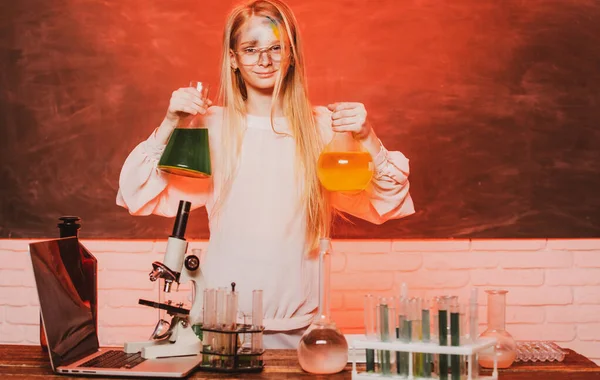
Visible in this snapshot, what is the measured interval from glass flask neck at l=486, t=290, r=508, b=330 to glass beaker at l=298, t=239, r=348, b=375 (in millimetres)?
325

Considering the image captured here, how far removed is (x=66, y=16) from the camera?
3135 mm

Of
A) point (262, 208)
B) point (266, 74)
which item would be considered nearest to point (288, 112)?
point (266, 74)

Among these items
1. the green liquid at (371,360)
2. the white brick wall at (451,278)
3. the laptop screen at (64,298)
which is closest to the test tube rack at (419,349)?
the green liquid at (371,360)

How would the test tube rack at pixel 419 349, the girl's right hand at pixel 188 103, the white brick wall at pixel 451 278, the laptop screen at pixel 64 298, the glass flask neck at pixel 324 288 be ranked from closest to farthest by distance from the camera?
the test tube rack at pixel 419 349 → the glass flask neck at pixel 324 288 → the laptop screen at pixel 64 298 → the girl's right hand at pixel 188 103 → the white brick wall at pixel 451 278

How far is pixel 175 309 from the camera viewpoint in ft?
5.83

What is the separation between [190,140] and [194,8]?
1228 millimetres

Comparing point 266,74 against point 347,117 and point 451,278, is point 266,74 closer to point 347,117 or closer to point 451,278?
point 347,117

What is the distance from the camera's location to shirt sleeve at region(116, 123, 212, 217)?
2.17 m

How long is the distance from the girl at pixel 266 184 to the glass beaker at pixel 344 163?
0.26m

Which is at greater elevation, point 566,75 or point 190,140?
point 566,75

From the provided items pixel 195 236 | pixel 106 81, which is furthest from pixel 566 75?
pixel 106 81

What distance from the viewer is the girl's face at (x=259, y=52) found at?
2.21 meters

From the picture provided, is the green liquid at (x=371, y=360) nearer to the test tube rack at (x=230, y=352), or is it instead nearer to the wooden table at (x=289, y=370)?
the wooden table at (x=289, y=370)

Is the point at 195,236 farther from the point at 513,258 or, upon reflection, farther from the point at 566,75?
the point at 566,75
